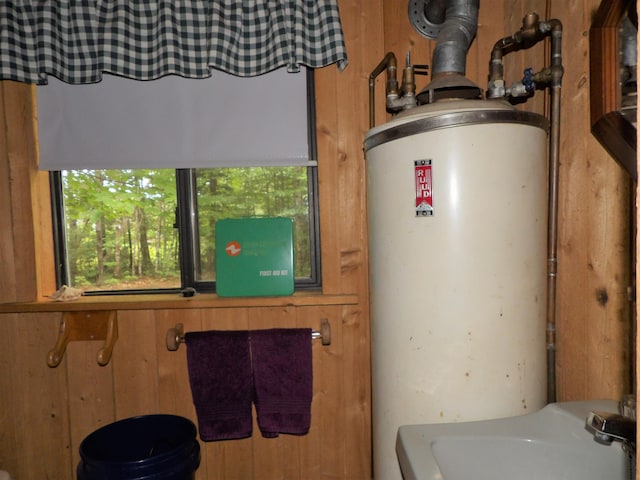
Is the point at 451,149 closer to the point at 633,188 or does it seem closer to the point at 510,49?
the point at 633,188

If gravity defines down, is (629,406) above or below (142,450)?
above

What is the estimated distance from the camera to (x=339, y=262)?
1545mm

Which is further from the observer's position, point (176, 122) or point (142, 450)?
point (176, 122)

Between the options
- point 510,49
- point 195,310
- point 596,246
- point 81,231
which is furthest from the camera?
point 81,231

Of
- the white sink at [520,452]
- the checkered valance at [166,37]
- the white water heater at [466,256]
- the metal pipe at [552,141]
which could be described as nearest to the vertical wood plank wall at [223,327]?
the checkered valance at [166,37]

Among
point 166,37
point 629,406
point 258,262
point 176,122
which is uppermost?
point 166,37

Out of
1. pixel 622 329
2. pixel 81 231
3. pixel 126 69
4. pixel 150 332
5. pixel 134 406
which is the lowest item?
pixel 134 406

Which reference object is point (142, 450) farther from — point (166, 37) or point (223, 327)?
point (166, 37)

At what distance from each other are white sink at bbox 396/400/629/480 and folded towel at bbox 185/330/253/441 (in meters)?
0.77

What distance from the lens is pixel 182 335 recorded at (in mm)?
1478

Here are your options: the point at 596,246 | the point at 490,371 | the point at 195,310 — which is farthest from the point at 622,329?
the point at 195,310

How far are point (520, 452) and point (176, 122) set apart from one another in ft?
5.02

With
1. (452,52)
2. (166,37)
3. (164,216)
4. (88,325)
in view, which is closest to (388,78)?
(452,52)

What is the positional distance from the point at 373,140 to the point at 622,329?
0.78m
